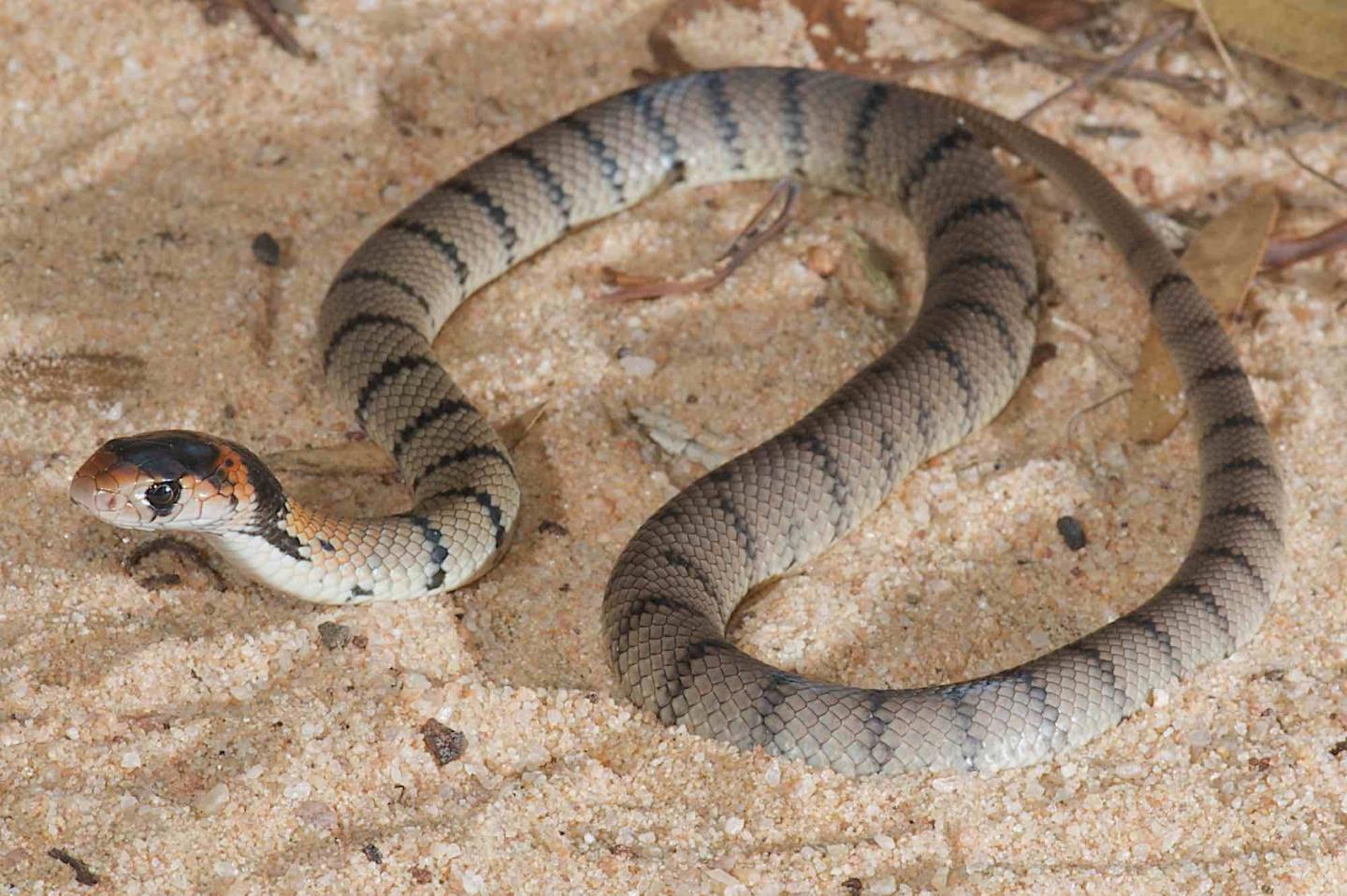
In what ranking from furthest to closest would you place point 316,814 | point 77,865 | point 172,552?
point 172,552, point 316,814, point 77,865

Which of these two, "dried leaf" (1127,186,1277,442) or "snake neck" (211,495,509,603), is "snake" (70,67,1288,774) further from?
"dried leaf" (1127,186,1277,442)

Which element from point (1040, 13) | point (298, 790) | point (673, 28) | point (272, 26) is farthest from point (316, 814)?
point (1040, 13)

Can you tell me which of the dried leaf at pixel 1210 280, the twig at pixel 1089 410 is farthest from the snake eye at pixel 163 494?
the dried leaf at pixel 1210 280

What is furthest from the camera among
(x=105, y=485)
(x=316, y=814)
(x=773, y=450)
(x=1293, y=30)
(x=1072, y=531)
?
(x=1293, y=30)

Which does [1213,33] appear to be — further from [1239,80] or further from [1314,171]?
[1314,171]

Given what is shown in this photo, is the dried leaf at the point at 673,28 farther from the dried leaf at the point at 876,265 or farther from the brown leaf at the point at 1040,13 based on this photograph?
the dried leaf at the point at 876,265

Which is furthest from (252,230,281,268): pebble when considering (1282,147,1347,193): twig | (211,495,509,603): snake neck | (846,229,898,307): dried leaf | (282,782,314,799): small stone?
(1282,147,1347,193): twig
